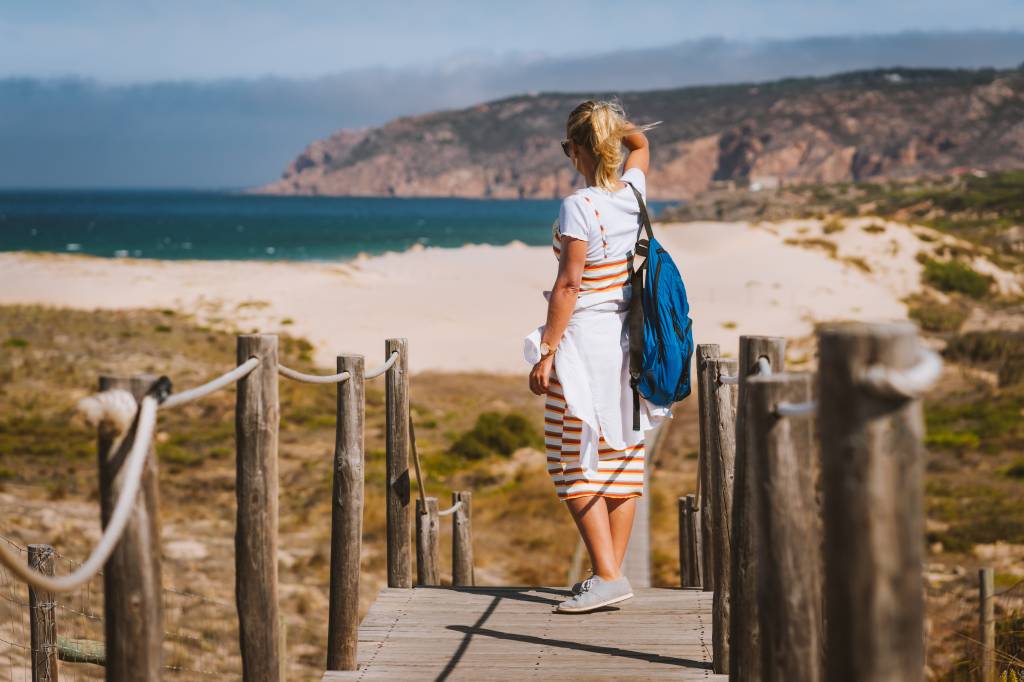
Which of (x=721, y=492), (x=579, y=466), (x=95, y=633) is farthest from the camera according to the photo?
(x=95, y=633)

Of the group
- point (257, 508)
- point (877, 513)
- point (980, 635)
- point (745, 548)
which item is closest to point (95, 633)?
point (257, 508)

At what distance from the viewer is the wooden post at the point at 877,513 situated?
5.94 feet

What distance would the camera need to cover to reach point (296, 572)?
11492 millimetres

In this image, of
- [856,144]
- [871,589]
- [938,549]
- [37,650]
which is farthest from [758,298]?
[856,144]

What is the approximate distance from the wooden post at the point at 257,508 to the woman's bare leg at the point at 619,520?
185 centimetres

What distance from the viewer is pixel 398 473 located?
19.1 ft

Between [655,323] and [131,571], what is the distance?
2654mm

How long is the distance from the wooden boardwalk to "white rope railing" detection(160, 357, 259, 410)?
166 cm

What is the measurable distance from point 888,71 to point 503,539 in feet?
660

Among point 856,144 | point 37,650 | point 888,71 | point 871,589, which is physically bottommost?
point 37,650

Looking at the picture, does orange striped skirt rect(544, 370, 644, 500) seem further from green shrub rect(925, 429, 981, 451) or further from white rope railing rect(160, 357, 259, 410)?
green shrub rect(925, 429, 981, 451)

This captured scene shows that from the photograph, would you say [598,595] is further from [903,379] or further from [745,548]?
[903,379]

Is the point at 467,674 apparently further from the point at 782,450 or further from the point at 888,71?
the point at 888,71

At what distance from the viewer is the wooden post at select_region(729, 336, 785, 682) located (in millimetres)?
3286
